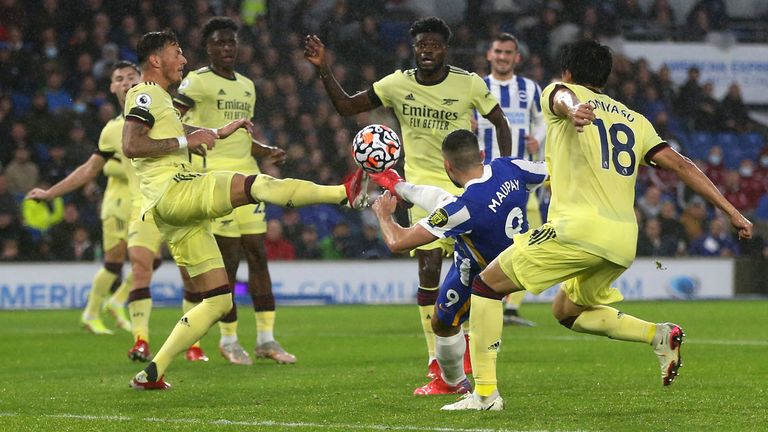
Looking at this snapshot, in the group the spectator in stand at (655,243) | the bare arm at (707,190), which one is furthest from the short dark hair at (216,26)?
the spectator in stand at (655,243)

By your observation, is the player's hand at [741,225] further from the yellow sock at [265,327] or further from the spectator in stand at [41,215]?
the spectator in stand at [41,215]

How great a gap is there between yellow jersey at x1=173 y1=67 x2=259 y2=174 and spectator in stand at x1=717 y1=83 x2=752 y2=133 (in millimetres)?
17315

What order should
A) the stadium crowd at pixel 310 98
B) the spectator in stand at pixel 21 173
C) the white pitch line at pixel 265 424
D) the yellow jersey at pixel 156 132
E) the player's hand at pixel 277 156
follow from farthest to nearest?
the stadium crowd at pixel 310 98, the spectator in stand at pixel 21 173, the player's hand at pixel 277 156, the yellow jersey at pixel 156 132, the white pitch line at pixel 265 424

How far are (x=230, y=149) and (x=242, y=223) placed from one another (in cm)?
62

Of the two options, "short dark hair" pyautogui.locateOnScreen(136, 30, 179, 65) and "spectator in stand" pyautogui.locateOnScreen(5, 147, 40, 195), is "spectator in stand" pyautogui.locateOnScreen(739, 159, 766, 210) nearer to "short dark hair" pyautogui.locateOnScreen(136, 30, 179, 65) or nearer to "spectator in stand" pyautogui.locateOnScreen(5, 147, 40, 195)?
"spectator in stand" pyautogui.locateOnScreen(5, 147, 40, 195)

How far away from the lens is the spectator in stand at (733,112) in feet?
86.1

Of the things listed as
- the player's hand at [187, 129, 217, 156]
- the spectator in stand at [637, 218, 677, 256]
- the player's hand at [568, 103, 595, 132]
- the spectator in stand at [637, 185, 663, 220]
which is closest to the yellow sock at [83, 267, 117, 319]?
the player's hand at [187, 129, 217, 156]

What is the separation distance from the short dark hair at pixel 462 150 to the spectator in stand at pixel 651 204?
15.5m

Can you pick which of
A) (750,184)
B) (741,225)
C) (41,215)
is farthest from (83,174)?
(750,184)

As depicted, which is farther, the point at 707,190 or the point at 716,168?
the point at 716,168

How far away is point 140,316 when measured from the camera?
10914mm

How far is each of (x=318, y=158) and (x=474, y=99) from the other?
12.1 meters

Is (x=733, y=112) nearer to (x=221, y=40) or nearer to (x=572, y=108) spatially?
(x=221, y=40)

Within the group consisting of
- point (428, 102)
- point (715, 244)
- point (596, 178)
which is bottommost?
point (715, 244)
